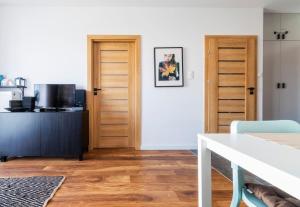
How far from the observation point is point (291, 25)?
16.1 ft

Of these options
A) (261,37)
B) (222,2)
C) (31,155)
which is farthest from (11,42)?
(261,37)

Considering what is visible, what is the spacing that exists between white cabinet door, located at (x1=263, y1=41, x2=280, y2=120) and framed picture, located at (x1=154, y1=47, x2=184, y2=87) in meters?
1.62

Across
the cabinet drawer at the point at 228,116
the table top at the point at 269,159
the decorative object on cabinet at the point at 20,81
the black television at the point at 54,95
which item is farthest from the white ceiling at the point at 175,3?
the table top at the point at 269,159

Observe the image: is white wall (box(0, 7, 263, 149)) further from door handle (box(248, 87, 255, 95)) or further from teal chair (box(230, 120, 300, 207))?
teal chair (box(230, 120, 300, 207))

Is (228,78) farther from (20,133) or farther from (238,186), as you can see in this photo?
(238,186)

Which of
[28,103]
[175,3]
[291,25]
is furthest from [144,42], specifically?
[291,25]

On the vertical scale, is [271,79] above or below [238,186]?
above

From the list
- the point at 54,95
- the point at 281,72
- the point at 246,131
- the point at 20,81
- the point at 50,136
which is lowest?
the point at 50,136

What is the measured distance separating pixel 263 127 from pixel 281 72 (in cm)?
408

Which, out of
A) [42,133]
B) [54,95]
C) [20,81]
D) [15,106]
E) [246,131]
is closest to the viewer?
[246,131]

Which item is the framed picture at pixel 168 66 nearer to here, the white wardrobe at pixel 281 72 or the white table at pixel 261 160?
the white wardrobe at pixel 281 72

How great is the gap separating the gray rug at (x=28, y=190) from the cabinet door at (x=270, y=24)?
4081mm

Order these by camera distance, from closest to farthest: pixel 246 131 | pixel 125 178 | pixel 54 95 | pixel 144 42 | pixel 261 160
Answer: pixel 261 160 < pixel 246 131 < pixel 125 178 < pixel 54 95 < pixel 144 42

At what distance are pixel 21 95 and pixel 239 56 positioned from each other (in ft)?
10.9
